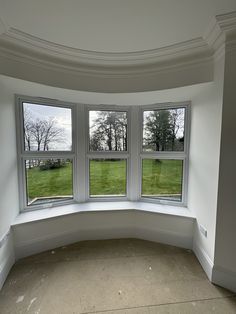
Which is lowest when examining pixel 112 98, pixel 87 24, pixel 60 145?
pixel 60 145

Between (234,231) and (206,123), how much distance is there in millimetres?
1167

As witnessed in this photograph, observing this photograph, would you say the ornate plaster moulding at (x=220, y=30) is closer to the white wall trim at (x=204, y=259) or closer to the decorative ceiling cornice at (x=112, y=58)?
the decorative ceiling cornice at (x=112, y=58)

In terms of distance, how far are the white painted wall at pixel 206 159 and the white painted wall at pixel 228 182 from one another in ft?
0.19

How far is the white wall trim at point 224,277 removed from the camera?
5.34 feet

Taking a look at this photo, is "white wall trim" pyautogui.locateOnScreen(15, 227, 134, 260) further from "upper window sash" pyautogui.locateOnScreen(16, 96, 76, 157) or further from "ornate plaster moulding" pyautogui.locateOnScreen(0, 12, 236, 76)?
"ornate plaster moulding" pyautogui.locateOnScreen(0, 12, 236, 76)

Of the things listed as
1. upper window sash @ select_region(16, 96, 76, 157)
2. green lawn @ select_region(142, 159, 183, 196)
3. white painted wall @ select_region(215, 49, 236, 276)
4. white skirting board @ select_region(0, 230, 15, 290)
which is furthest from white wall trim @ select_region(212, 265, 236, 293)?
upper window sash @ select_region(16, 96, 76, 157)

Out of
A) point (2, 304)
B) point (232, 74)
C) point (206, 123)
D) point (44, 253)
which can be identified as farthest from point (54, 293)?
point (232, 74)

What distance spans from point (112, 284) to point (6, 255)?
3.96 ft

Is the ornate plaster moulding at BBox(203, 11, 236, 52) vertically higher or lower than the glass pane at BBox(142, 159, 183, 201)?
higher

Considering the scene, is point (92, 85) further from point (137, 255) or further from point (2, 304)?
point (2, 304)

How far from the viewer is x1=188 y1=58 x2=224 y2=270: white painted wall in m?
1.69

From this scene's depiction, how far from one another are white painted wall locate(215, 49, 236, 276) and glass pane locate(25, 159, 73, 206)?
6.68 ft

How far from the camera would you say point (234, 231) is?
5.27 ft

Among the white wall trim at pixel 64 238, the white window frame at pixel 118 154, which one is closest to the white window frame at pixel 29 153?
the white window frame at pixel 118 154
